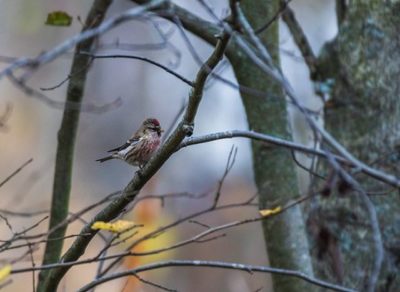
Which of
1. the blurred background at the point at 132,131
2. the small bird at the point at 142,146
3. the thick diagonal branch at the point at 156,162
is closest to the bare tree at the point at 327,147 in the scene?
the small bird at the point at 142,146

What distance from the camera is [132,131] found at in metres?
12.1

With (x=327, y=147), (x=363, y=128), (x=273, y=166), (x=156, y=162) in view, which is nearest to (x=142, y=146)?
(x=273, y=166)

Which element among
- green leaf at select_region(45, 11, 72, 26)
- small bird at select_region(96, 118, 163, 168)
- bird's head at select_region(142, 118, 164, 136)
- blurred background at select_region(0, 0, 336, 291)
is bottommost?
small bird at select_region(96, 118, 163, 168)

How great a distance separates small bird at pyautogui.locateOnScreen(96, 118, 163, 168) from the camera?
3.86 m

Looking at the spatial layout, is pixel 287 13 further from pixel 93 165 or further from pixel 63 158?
pixel 93 165

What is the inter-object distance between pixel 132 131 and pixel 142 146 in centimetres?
829

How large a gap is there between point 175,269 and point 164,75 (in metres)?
3.88

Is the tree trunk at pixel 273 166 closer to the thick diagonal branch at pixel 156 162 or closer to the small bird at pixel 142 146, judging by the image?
the small bird at pixel 142 146

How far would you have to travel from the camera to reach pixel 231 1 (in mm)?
2064

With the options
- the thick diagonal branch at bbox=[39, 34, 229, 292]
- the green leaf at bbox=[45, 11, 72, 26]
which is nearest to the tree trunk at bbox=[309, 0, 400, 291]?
the thick diagonal branch at bbox=[39, 34, 229, 292]

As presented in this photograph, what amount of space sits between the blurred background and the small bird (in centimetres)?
615

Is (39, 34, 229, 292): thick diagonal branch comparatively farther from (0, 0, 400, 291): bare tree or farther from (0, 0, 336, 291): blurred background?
(0, 0, 336, 291): blurred background

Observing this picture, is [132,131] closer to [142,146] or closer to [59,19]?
[142,146]

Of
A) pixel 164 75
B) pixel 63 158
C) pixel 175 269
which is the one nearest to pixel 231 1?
pixel 63 158
